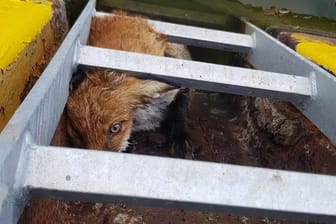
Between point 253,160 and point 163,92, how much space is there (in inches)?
27.3

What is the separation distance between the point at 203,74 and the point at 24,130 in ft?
3.98

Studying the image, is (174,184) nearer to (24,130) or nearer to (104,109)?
(24,130)

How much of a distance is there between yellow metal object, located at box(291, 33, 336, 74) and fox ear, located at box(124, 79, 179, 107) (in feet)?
2.44

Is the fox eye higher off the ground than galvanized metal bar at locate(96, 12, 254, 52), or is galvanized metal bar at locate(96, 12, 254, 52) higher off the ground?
galvanized metal bar at locate(96, 12, 254, 52)

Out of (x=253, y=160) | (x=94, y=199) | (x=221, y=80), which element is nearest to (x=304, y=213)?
(x=94, y=199)

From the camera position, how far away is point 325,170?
2.30 meters

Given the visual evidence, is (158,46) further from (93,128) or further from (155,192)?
(155,192)

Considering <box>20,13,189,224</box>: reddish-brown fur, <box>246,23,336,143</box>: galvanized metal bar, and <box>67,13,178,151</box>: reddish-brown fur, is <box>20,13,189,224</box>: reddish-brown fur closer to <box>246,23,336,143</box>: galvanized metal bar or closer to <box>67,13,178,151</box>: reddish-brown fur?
<box>67,13,178,151</box>: reddish-brown fur

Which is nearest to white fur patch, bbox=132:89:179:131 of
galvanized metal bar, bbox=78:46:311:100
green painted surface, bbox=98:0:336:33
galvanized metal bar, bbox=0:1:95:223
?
green painted surface, bbox=98:0:336:33

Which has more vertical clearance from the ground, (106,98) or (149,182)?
(149,182)

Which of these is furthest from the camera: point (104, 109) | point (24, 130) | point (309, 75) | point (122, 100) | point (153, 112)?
point (153, 112)

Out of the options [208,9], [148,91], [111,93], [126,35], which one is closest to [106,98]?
[111,93]

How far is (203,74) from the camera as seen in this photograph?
Answer: 2141 millimetres

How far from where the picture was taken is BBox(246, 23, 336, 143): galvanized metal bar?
73.0 inches
